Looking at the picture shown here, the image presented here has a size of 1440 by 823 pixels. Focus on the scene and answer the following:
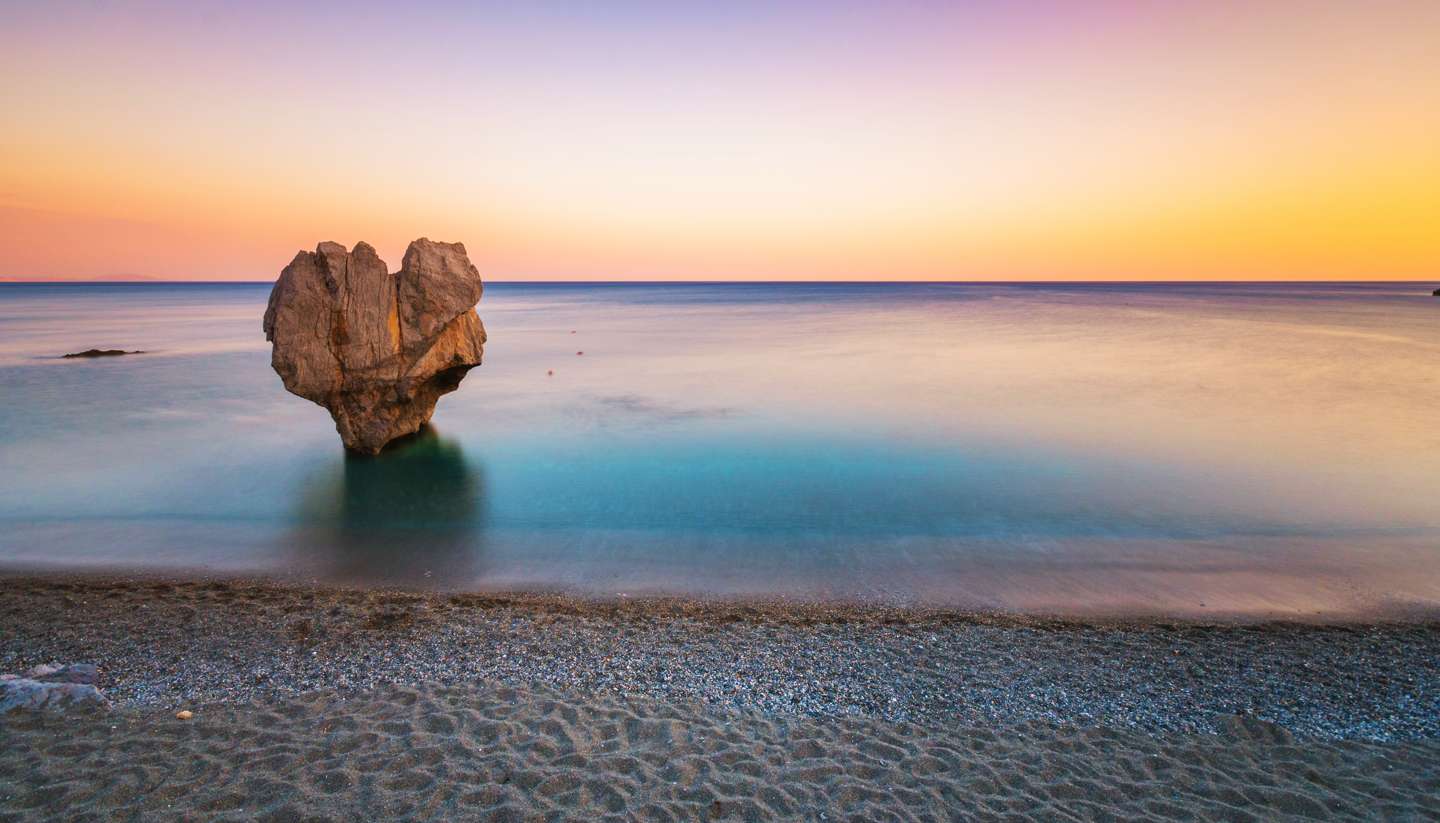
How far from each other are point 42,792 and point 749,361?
96.3ft

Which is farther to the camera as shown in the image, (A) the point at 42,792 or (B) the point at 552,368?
(B) the point at 552,368

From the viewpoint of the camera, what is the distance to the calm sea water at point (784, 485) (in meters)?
9.38

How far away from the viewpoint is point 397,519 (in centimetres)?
1160

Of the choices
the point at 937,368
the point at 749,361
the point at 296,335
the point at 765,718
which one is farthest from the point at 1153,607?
the point at 749,361

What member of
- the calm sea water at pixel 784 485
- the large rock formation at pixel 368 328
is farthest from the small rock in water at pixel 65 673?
the large rock formation at pixel 368 328

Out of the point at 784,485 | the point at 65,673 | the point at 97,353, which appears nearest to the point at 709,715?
the point at 65,673

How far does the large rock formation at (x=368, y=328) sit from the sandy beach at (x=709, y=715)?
22.1 ft

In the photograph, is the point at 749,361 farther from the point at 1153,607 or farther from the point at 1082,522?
the point at 1153,607

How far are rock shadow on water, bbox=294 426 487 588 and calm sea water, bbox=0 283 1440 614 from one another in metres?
0.06

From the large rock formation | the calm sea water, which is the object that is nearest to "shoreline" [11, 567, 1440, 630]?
the calm sea water

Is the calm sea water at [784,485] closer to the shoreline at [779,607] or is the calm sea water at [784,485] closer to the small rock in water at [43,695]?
the shoreline at [779,607]

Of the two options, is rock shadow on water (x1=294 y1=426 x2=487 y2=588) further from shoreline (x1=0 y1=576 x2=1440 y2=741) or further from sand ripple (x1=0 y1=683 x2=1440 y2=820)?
sand ripple (x1=0 y1=683 x2=1440 y2=820)

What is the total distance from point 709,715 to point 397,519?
787cm

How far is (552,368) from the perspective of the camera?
101 feet
